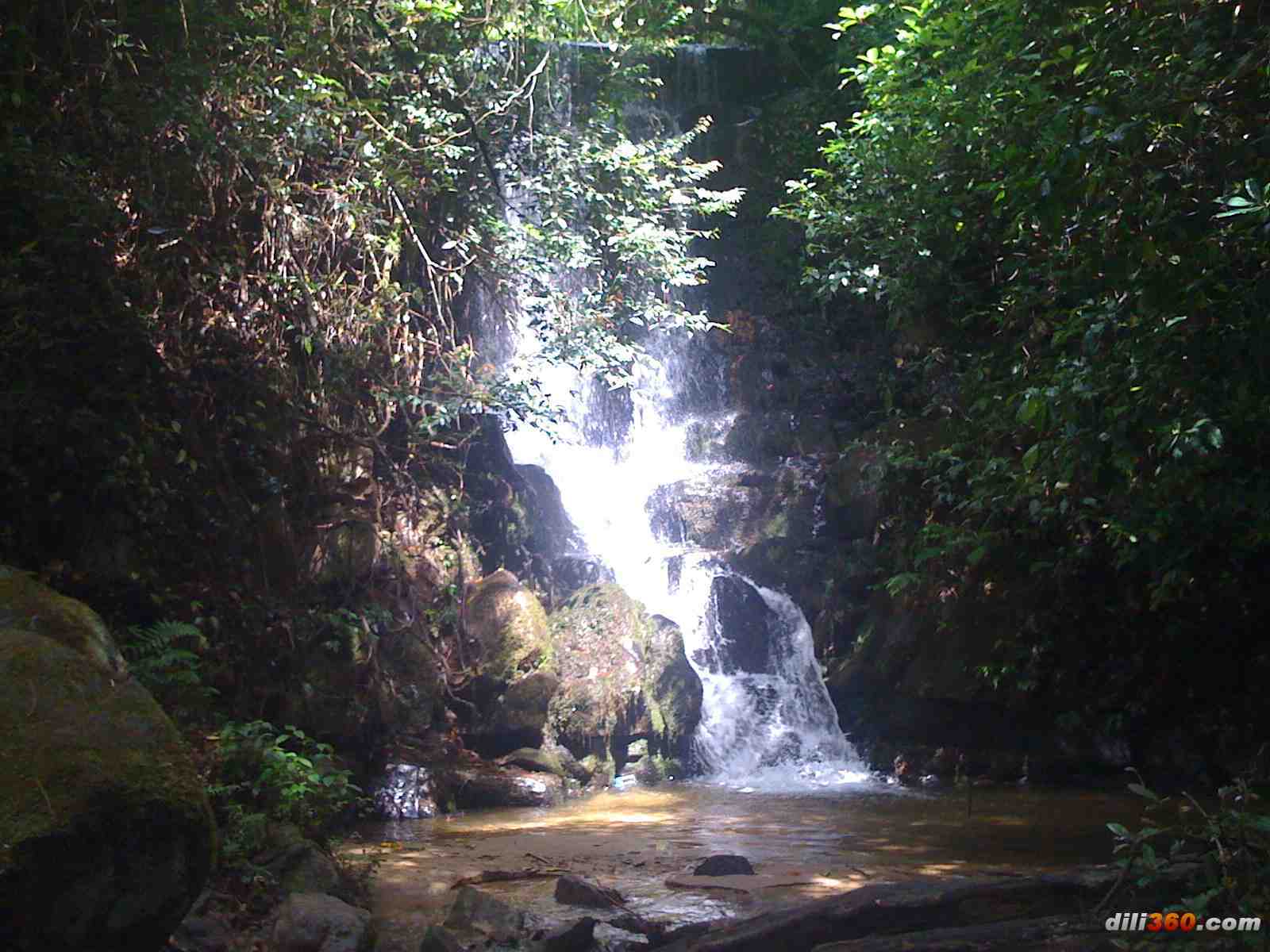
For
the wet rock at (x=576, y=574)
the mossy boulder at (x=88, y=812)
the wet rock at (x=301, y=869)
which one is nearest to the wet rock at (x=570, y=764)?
the wet rock at (x=576, y=574)

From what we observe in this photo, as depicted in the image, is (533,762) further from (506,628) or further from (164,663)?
(164,663)

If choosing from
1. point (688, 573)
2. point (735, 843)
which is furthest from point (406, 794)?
point (688, 573)

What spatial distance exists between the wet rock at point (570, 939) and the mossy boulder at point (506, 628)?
634 centimetres

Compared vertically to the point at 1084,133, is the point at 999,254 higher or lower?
higher

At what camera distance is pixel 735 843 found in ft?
24.3

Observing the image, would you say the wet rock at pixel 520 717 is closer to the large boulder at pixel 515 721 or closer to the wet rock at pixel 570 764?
the large boulder at pixel 515 721

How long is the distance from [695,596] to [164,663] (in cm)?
775

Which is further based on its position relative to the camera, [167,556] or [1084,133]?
[167,556]

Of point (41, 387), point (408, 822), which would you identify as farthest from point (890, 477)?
point (41, 387)

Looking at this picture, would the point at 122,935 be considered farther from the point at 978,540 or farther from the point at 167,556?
the point at 978,540

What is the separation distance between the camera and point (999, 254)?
10.5 meters

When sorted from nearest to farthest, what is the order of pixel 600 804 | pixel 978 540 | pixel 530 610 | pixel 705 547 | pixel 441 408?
pixel 978 540, pixel 600 804, pixel 441 408, pixel 530 610, pixel 705 547

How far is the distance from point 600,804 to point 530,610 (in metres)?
2.47

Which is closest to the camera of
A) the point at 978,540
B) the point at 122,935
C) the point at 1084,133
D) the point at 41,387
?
the point at 122,935
